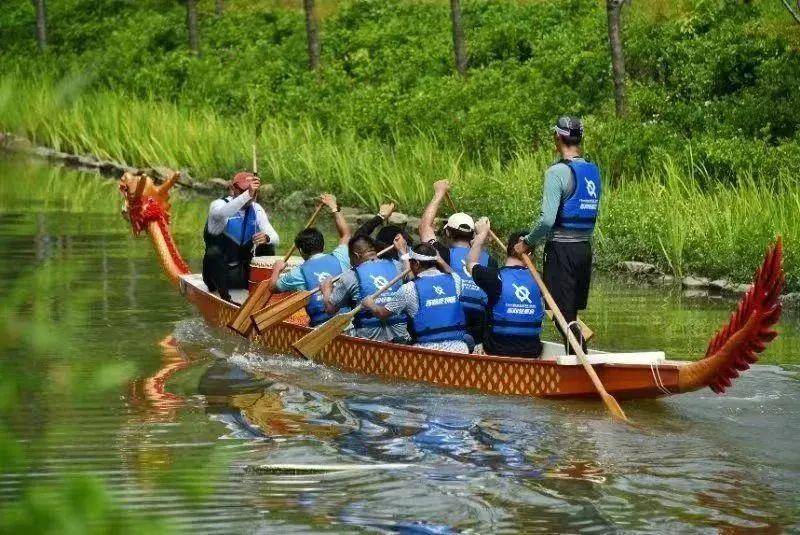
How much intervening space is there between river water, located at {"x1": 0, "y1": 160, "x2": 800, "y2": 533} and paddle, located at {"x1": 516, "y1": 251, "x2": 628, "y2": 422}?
147 millimetres

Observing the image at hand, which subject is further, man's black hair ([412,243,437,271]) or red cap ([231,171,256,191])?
red cap ([231,171,256,191])

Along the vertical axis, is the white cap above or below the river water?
above

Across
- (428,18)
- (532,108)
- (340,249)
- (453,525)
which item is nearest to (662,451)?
(453,525)

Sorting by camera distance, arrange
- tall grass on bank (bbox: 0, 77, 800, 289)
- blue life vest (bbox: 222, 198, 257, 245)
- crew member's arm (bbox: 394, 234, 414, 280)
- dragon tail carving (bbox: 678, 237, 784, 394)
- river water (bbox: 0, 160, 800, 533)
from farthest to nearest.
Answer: tall grass on bank (bbox: 0, 77, 800, 289)
blue life vest (bbox: 222, 198, 257, 245)
crew member's arm (bbox: 394, 234, 414, 280)
dragon tail carving (bbox: 678, 237, 784, 394)
river water (bbox: 0, 160, 800, 533)

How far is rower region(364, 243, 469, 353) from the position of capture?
1199 centimetres

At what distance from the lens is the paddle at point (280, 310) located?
13609 mm

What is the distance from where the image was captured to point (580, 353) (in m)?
11.1

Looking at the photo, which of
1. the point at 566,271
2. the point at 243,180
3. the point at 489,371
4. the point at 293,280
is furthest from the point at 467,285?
the point at 243,180

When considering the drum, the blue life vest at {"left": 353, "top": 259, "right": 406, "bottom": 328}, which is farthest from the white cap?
the drum

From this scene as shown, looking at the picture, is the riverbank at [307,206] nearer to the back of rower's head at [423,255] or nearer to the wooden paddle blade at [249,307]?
the wooden paddle blade at [249,307]

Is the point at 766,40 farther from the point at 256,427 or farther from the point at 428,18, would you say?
the point at 256,427

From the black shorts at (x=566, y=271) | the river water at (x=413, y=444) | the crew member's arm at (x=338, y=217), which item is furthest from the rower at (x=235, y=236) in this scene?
the black shorts at (x=566, y=271)

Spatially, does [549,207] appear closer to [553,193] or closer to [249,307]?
[553,193]

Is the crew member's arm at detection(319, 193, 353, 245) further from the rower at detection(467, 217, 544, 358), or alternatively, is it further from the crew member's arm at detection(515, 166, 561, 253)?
the crew member's arm at detection(515, 166, 561, 253)
